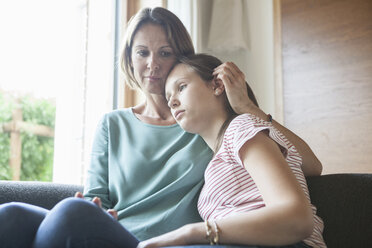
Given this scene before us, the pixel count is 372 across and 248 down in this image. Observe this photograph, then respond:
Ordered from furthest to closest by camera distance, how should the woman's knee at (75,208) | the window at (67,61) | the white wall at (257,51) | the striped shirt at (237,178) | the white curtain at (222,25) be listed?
the white wall at (257,51), the white curtain at (222,25), the window at (67,61), the striped shirt at (237,178), the woman's knee at (75,208)

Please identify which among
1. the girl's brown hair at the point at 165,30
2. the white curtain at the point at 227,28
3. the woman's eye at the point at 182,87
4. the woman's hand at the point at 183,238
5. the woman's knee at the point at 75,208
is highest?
the white curtain at the point at 227,28

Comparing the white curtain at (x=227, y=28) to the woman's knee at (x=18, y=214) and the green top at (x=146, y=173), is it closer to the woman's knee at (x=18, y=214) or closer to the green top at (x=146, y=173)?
the green top at (x=146, y=173)

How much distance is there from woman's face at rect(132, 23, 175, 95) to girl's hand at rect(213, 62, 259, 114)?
0.65 ft

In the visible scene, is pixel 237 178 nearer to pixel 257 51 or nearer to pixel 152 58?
pixel 152 58

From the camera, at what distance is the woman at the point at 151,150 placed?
1.11 meters

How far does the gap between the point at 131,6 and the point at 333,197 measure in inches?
55.2

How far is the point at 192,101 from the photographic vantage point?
1081 mm

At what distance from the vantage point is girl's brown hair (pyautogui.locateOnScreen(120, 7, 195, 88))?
1.27 m

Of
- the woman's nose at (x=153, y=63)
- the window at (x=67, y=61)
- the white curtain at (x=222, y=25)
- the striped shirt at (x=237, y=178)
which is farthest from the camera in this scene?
the white curtain at (x=222, y=25)

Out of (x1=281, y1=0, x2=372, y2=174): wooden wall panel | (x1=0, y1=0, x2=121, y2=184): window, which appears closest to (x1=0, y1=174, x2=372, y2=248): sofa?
(x1=0, y1=0, x2=121, y2=184): window

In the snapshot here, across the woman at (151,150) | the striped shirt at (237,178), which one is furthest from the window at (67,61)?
the striped shirt at (237,178)

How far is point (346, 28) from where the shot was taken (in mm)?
2080

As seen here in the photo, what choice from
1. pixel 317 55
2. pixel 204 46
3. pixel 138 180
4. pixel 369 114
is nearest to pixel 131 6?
pixel 204 46

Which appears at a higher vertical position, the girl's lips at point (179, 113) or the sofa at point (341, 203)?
the girl's lips at point (179, 113)
